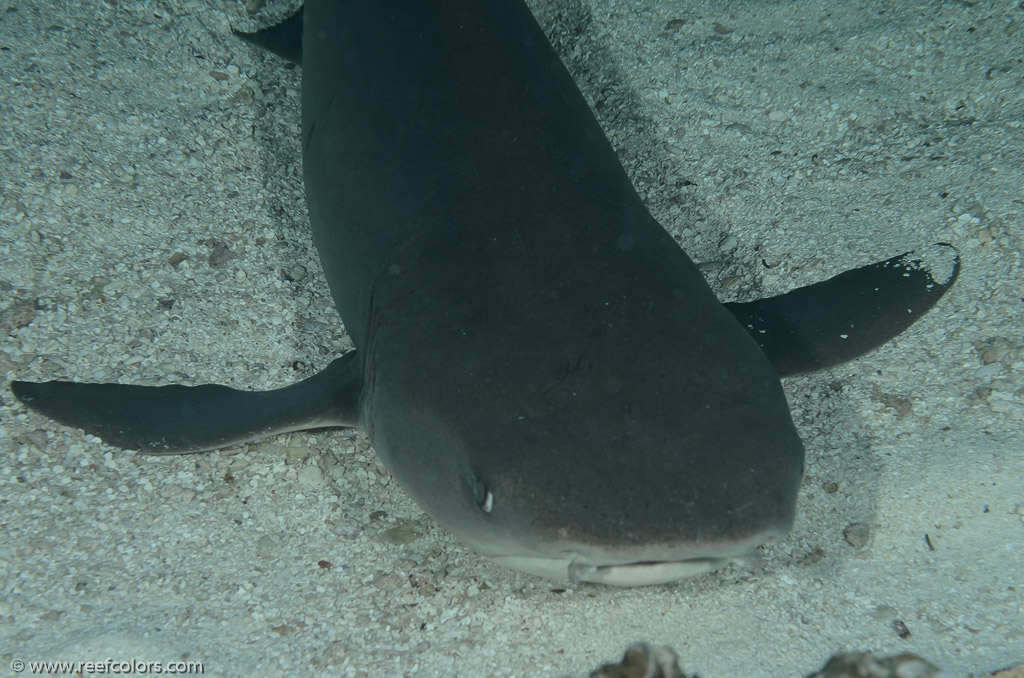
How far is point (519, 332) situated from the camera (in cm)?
244

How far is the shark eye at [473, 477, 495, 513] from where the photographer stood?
2123 mm

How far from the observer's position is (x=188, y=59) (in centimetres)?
467

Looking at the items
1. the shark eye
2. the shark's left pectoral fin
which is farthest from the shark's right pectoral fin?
the shark's left pectoral fin

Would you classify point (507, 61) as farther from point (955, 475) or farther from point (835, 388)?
point (955, 475)


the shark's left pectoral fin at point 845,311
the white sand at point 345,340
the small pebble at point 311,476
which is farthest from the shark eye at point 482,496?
the shark's left pectoral fin at point 845,311

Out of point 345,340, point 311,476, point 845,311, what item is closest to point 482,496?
point 311,476

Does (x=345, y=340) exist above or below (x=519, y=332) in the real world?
below

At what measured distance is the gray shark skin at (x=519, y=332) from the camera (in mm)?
2004

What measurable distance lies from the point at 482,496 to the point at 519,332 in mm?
628

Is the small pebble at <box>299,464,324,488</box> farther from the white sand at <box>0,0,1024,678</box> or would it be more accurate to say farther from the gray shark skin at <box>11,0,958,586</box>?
the gray shark skin at <box>11,0,958,586</box>

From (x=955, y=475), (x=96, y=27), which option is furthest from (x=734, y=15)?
(x=96, y=27)

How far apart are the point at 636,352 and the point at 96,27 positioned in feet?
15.2

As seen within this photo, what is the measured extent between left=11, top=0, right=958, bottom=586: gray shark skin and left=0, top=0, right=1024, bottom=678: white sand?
0.97 ft

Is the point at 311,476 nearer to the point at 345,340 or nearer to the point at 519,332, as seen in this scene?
the point at 345,340
